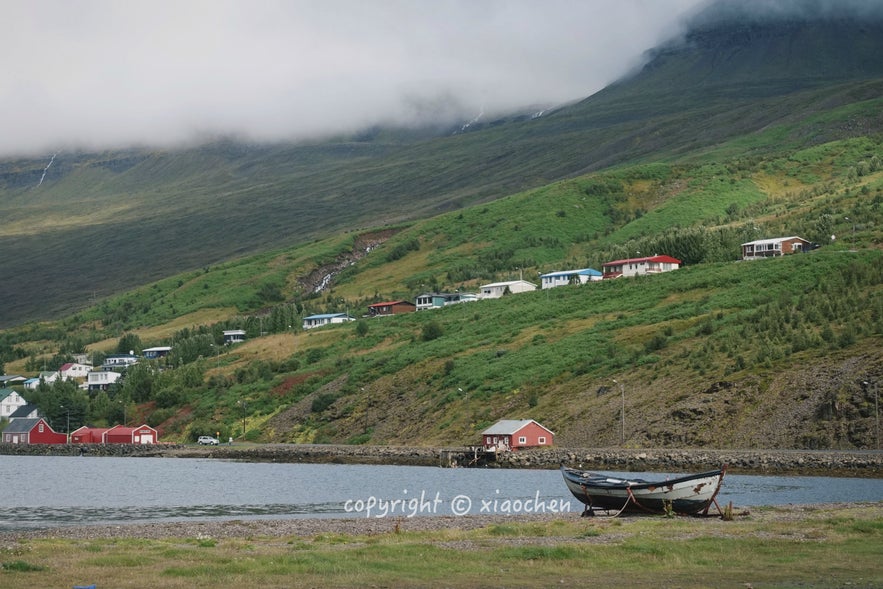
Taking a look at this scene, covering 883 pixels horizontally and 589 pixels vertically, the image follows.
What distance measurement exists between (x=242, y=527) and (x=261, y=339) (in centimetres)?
15093

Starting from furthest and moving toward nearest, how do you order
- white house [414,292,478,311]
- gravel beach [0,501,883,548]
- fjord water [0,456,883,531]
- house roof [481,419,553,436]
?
white house [414,292,478,311] < house roof [481,419,553,436] < fjord water [0,456,883,531] < gravel beach [0,501,883,548]

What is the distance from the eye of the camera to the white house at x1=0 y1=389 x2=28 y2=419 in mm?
175375

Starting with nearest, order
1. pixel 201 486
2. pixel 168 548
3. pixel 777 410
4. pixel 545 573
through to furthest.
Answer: pixel 545 573
pixel 168 548
pixel 201 486
pixel 777 410

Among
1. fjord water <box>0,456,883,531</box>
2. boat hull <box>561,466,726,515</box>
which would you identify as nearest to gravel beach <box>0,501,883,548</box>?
boat hull <box>561,466,726,515</box>

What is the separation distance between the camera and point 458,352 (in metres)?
138

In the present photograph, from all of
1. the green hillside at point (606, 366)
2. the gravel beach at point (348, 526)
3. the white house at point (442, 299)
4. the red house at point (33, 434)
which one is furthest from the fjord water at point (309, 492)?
the white house at point (442, 299)

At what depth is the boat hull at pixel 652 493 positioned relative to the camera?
44.9 meters

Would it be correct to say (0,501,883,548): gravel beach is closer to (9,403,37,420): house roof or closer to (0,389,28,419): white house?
(9,403,37,420): house roof

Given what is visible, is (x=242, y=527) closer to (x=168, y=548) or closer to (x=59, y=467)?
(x=168, y=548)

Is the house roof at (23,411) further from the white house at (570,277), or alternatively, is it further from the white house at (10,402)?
the white house at (570,277)

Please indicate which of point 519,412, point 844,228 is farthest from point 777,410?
point 844,228

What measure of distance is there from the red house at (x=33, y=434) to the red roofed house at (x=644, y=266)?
81872mm

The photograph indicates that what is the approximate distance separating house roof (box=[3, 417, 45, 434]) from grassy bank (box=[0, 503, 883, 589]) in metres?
122

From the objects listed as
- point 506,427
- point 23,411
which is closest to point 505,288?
point 23,411
